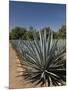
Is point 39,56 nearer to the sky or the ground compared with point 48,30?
nearer to the ground

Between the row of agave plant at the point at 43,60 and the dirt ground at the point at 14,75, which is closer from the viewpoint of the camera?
the dirt ground at the point at 14,75

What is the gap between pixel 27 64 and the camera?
167 inches

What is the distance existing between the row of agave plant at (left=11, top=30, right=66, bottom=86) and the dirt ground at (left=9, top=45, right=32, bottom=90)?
85 mm

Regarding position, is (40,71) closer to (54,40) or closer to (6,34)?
(54,40)

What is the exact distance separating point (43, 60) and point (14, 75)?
0.54 metres

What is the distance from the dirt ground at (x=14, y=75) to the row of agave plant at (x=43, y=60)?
85 mm

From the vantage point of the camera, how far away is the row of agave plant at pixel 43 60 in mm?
4258

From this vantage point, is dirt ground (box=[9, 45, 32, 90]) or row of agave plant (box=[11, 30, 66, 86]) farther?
row of agave plant (box=[11, 30, 66, 86])

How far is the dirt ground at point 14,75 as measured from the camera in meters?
4.12

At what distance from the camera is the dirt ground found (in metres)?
4.12

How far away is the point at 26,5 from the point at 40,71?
1079 millimetres

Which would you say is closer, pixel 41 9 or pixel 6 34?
pixel 6 34

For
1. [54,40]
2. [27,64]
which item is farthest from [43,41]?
[27,64]

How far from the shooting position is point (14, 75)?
4.17m
